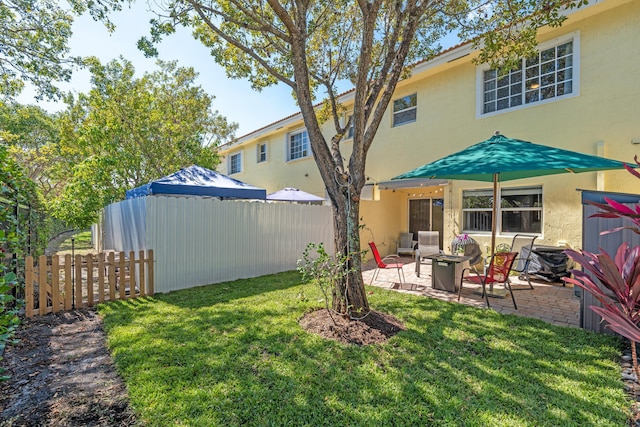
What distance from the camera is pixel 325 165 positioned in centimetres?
499

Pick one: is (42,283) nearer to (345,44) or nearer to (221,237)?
(221,237)

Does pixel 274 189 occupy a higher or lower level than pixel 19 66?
lower

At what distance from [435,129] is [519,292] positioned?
20.1ft

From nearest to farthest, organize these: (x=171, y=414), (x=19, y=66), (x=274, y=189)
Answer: (x=171, y=414) → (x=19, y=66) → (x=274, y=189)

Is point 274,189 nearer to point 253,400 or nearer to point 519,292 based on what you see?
point 519,292

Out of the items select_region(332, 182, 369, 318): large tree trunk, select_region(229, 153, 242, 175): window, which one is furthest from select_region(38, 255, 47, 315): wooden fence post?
select_region(229, 153, 242, 175): window

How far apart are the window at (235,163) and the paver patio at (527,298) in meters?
15.5

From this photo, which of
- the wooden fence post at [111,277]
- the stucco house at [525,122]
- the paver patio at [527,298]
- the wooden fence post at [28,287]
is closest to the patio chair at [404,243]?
the stucco house at [525,122]

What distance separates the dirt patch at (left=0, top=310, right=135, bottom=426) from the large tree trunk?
121 inches

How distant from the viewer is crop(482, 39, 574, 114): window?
8039 millimetres

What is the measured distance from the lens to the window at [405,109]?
11422 millimetres

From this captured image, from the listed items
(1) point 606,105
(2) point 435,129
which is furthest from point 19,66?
(1) point 606,105

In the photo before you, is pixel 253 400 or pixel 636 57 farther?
pixel 636 57

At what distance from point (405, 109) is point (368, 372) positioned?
1057 centimetres
